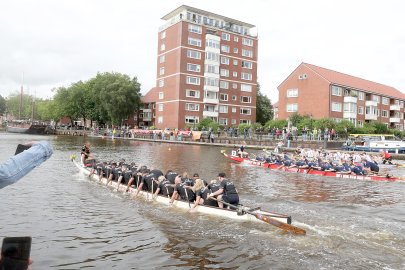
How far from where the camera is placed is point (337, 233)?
12.1m

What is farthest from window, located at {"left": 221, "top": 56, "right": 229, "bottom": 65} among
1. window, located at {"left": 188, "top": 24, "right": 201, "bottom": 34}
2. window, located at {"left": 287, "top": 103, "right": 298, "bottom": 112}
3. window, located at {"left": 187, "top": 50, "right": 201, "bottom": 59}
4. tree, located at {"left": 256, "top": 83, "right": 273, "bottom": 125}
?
tree, located at {"left": 256, "top": 83, "right": 273, "bottom": 125}

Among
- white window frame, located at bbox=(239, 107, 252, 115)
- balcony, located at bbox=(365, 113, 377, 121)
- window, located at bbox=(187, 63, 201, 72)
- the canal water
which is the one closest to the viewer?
the canal water

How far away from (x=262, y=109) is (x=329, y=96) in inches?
1262

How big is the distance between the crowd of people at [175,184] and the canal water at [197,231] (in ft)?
2.42

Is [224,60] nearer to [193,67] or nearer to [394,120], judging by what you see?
[193,67]

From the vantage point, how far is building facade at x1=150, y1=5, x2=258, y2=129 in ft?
232

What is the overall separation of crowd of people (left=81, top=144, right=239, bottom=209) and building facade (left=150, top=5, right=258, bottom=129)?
164ft

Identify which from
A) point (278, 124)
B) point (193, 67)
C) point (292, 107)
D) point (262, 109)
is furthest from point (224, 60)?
point (262, 109)

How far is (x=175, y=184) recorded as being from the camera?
16078mm

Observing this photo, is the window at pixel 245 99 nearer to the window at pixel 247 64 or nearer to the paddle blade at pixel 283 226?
the window at pixel 247 64

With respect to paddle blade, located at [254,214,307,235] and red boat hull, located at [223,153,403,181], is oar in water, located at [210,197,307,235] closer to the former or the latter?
paddle blade, located at [254,214,307,235]

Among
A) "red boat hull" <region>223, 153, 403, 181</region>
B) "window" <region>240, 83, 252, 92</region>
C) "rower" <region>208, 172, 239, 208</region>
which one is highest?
"window" <region>240, 83, 252, 92</region>

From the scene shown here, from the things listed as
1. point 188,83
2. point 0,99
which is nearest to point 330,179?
point 188,83

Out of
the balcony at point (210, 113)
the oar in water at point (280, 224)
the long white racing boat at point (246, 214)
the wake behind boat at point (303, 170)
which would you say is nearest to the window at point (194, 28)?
the balcony at point (210, 113)
